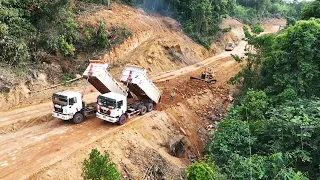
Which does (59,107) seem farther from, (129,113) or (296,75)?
(296,75)

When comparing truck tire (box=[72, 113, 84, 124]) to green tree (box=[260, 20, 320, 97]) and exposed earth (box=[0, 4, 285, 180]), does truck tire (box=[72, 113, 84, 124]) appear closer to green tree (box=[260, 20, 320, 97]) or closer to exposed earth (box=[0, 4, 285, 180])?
exposed earth (box=[0, 4, 285, 180])

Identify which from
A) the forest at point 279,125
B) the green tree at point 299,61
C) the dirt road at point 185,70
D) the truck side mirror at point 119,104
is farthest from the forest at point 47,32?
the green tree at point 299,61

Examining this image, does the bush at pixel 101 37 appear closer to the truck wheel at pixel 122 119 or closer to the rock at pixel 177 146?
the truck wheel at pixel 122 119

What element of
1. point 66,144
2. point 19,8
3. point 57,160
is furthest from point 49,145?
point 19,8

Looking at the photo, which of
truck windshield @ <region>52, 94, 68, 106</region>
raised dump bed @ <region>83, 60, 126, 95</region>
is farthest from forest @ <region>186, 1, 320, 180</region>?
truck windshield @ <region>52, 94, 68, 106</region>

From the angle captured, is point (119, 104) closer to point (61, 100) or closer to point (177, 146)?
point (61, 100)

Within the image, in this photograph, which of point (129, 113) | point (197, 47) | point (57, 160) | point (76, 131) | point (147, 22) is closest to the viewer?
point (57, 160)
